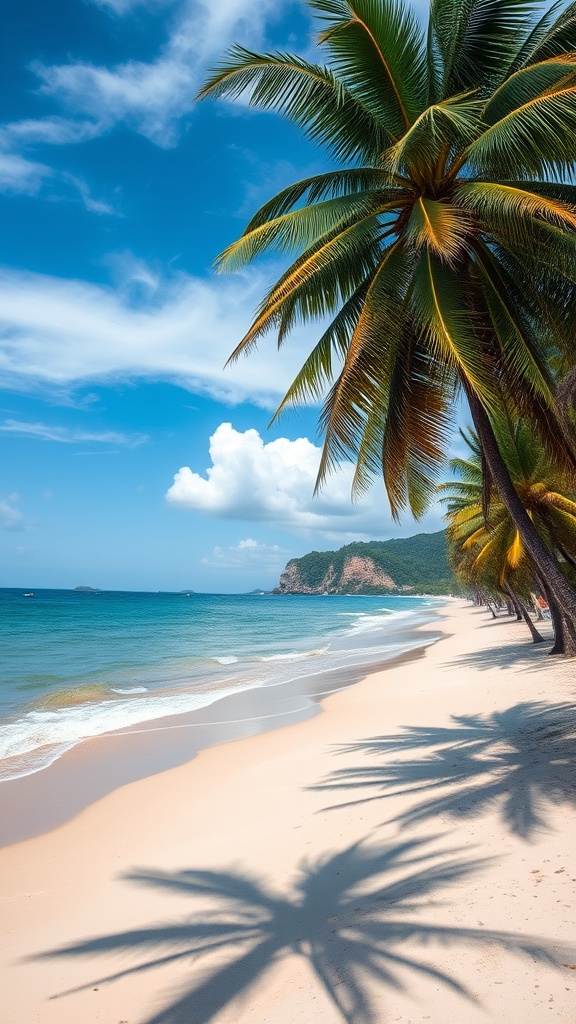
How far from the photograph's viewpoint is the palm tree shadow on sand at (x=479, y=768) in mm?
5074

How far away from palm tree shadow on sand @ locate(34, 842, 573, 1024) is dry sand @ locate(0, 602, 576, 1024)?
0.05 feet

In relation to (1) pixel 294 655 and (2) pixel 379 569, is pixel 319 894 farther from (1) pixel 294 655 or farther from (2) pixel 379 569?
(2) pixel 379 569

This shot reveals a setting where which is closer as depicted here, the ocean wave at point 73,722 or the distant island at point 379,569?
the ocean wave at point 73,722

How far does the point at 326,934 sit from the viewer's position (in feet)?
11.7

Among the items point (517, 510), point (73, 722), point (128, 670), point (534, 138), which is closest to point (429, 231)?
point (534, 138)

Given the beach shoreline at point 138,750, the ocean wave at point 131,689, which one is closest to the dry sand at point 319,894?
the beach shoreline at point 138,750

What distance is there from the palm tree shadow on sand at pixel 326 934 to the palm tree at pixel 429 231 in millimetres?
4083

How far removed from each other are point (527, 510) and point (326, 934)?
477 inches

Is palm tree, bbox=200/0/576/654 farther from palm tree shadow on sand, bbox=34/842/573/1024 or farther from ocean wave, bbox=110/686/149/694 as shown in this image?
ocean wave, bbox=110/686/149/694

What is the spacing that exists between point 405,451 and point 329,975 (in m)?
6.13

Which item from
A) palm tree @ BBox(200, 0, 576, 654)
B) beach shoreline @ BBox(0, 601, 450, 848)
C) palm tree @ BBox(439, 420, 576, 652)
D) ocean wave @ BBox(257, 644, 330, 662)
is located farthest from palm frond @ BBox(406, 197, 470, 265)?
ocean wave @ BBox(257, 644, 330, 662)

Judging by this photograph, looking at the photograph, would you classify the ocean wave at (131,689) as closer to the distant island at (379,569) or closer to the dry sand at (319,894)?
the dry sand at (319,894)

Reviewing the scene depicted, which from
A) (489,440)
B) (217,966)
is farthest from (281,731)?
(217,966)

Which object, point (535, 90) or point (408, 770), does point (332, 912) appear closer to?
point (408, 770)
